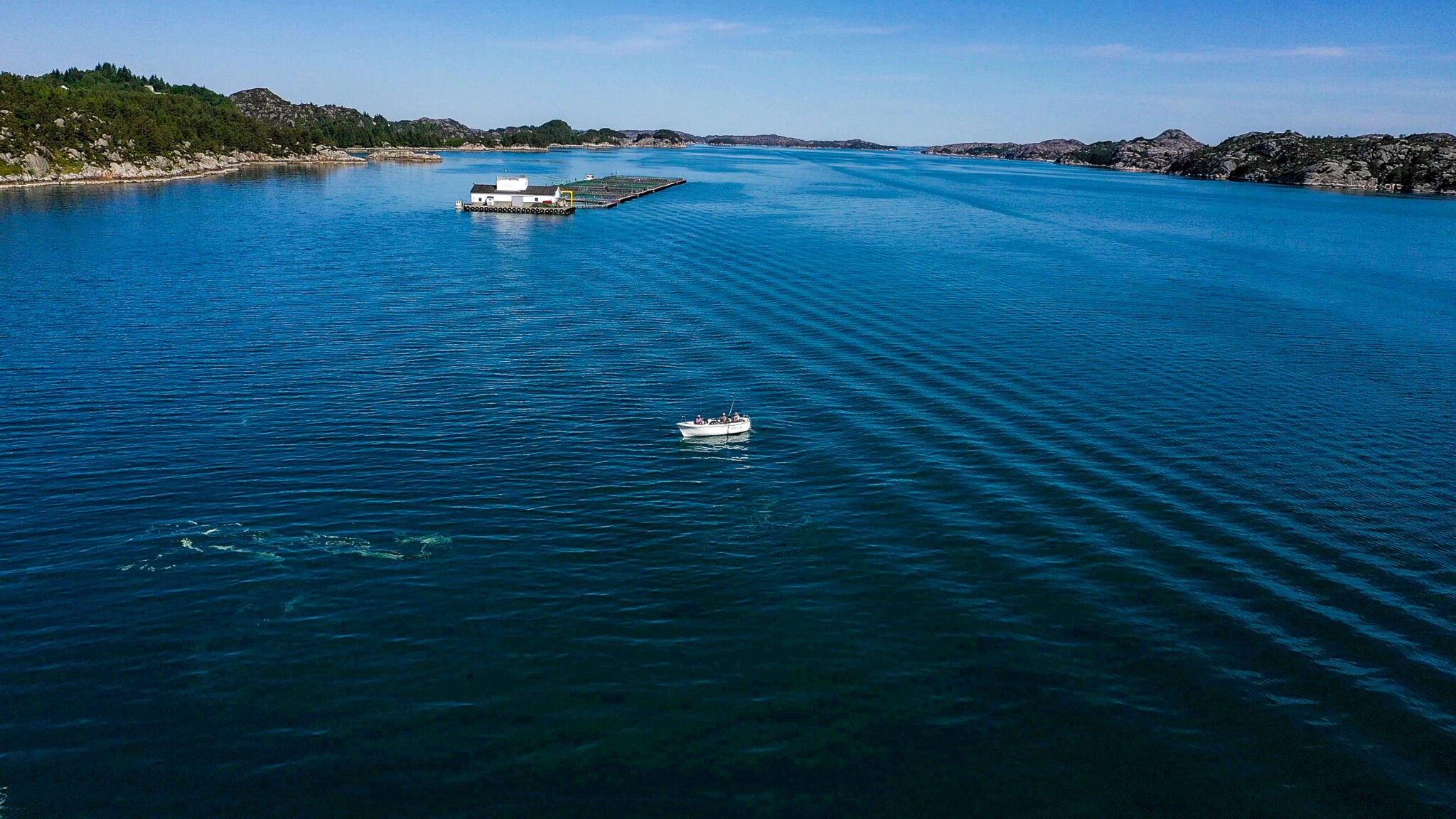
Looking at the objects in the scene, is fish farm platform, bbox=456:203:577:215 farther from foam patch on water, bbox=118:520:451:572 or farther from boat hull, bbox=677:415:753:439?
foam patch on water, bbox=118:520:451:572

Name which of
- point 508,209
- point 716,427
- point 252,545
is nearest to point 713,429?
point 716,427

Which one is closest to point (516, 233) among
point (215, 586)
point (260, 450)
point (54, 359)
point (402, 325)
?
point (402, 325)

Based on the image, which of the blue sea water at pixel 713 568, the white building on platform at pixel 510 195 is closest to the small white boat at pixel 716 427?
the blue sea water at pixel 713 568

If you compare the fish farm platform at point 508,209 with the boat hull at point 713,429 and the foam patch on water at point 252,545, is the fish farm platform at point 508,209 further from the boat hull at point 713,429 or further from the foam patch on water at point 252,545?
the foam patch on water at point 252,545

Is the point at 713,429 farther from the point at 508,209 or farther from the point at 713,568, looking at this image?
the point at 508,209

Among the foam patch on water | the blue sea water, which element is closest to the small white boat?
the blue sea water
